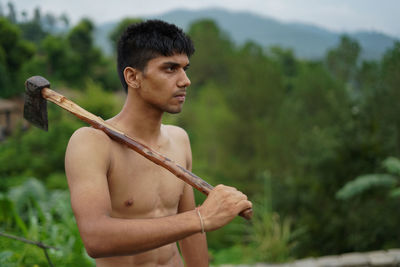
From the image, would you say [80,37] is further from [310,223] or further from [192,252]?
[192,252]

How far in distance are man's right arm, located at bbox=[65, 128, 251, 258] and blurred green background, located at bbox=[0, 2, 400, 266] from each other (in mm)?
1330

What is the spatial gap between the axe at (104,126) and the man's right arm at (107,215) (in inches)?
2.7

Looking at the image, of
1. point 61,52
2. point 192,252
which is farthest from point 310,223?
point 61,52

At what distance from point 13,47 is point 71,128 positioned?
2.99 m

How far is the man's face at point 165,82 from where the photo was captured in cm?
152

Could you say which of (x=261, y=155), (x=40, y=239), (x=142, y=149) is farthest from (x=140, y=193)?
(x=261, y=155)

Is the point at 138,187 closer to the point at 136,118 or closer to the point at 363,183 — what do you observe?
the point at 136,118

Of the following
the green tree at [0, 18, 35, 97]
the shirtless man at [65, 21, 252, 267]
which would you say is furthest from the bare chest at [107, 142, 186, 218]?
the green tree at [0, 18, 35, 97]

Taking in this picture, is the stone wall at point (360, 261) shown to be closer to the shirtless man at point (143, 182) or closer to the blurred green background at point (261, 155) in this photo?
the blurred green background at point (261, 155)

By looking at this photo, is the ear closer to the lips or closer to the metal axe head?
the lips

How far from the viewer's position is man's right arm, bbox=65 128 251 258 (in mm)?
1263

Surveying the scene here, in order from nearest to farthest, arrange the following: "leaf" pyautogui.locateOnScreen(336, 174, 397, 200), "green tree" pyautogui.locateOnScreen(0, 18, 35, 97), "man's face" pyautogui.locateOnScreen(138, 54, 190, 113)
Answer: "man's face" pyautogui.locateOnScreen(138, 54, 190, 113) → "leaf" pyautogui.locateOnScreen(336, 174, 397, 200) → "green tree" pyautogui.locateOnScreen(0, 18, 35, 97)

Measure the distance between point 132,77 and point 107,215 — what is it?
1.83 feet

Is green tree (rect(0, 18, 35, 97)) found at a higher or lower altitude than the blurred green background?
higher
